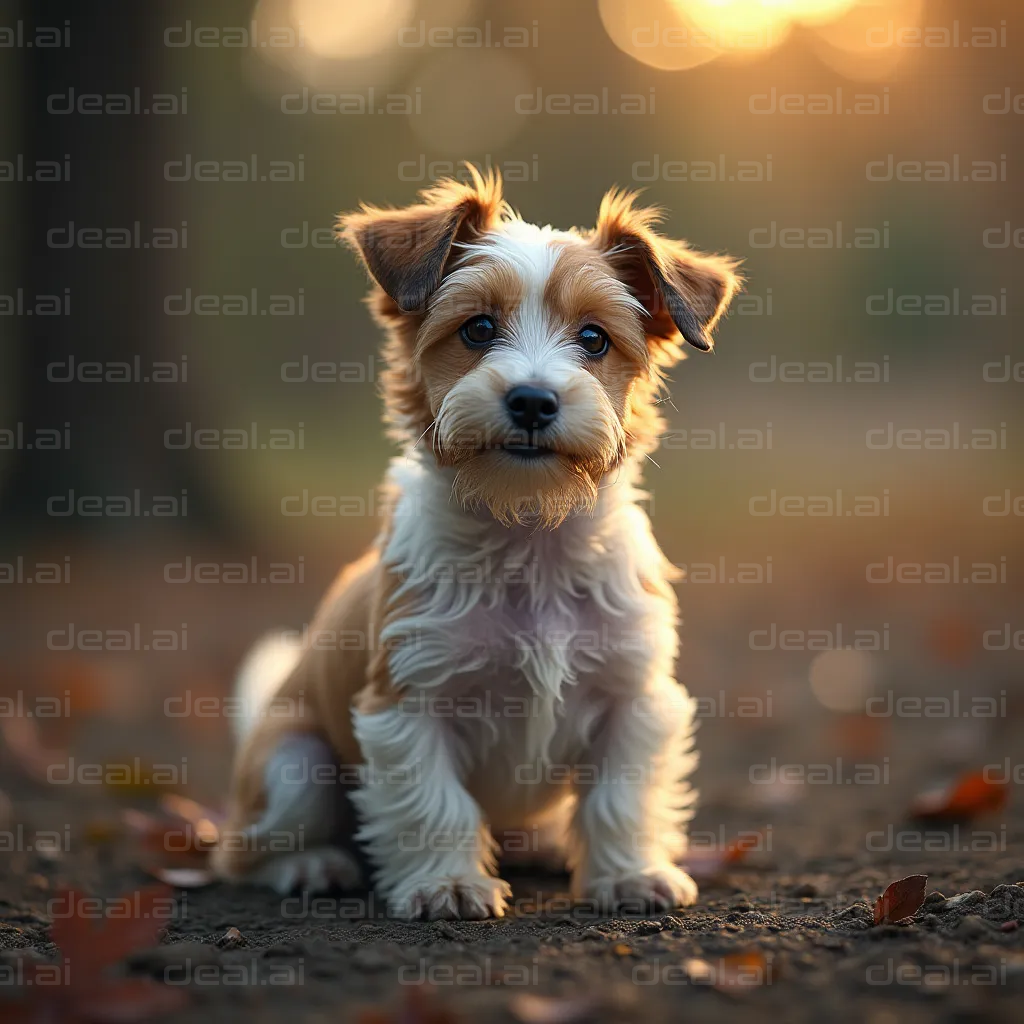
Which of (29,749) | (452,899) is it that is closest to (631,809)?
(452,899)

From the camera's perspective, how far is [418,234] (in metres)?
4.14

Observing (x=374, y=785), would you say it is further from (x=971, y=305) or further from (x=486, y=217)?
(x=971, y=305)

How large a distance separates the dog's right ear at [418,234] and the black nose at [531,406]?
0.58 m

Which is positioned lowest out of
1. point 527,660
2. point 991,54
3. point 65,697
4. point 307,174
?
point 65,697

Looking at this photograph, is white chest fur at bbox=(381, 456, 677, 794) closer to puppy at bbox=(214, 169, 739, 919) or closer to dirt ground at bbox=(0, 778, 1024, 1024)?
A: puppy at bbox=(214, 169, 739, 919)

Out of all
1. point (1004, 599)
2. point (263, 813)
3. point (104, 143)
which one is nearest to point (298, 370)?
point (104, 143)

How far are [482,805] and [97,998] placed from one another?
1819mm

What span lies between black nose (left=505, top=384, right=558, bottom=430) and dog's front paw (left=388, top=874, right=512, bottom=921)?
1.54m

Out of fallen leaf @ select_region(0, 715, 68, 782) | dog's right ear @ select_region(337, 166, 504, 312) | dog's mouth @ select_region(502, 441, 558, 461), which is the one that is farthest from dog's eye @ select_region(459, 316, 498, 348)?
fallen leaf @ select_region(0, 715, 68, 782)

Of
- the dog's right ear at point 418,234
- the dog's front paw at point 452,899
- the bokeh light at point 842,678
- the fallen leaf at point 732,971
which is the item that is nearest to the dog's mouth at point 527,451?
the dog's right ear at point 418,234

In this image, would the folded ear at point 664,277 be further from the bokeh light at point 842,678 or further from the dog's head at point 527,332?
the bokeh light at point 842,678

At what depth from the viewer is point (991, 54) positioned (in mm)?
14031

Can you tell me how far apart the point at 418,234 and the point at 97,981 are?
258 cm

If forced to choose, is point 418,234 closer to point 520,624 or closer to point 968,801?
point 520,624
